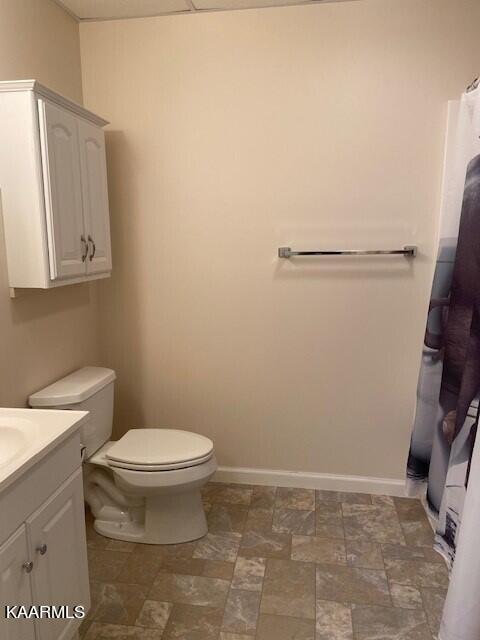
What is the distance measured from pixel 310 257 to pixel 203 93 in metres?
0.94

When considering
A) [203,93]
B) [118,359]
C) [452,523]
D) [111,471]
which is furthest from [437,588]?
[203,93]

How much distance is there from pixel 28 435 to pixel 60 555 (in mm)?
366

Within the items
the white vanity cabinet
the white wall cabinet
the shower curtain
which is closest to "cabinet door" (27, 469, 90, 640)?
the white vanity cabinet

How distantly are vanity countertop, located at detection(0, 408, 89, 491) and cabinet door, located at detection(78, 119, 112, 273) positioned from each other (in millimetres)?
788

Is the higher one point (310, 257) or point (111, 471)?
point (310, 257)

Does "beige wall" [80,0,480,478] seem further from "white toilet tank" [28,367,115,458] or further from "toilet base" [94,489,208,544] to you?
"toilet base" [94,489,208,544]

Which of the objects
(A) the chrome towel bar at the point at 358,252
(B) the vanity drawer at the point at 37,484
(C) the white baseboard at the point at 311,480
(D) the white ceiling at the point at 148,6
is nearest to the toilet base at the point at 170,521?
(C) the white baseboard at the point at 311,480

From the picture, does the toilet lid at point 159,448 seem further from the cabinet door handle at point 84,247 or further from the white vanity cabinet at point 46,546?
the cabinet door handle at point 84,247

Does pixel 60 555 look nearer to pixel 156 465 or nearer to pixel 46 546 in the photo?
pixel 46 546

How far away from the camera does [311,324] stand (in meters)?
2.43

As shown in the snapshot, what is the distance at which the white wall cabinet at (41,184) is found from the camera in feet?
5.61

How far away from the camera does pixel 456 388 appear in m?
1.90

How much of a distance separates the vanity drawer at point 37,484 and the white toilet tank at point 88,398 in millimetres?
541

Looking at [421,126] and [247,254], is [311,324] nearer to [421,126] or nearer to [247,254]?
[247,254]
